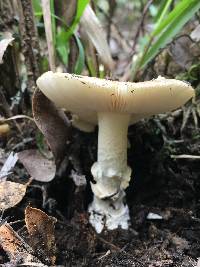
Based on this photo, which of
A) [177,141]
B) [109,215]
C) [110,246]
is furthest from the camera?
[177,141]

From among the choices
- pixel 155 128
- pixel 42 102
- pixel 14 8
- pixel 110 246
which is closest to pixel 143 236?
pixel 110 246

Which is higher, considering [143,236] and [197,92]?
[197,92]

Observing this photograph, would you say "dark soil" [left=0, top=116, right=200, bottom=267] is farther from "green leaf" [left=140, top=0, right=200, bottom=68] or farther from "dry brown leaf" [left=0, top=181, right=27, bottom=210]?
"green leaf" [left=140, top=0, right=200, bottom=68]

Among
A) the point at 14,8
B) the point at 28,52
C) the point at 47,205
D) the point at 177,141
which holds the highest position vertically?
the point at 14,8

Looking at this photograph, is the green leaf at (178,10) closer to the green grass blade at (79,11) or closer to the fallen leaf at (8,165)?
the green grass blade at (79,11)

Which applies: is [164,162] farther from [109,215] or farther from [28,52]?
[28,52]

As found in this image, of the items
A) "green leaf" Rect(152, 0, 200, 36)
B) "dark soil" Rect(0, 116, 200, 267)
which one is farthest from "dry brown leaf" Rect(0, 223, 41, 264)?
"green leaf" Rect(152, 0, 200, 36)

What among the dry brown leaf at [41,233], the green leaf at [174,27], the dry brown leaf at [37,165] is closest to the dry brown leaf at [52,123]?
the dry brown leaf at [37,165]
